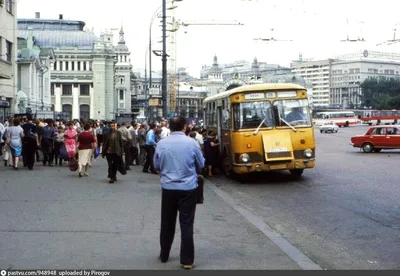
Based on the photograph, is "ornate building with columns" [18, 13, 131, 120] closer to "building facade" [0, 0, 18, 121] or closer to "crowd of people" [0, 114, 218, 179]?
"building facade" [0, 0, 18, 121]

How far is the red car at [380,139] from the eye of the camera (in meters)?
33.8

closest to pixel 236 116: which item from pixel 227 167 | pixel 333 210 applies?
pixel 227 167

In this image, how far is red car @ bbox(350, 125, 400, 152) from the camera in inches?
1331

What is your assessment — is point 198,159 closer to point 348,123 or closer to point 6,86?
point 6,86

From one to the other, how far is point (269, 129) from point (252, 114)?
736 mm

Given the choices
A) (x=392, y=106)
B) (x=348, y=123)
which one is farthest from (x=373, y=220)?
(x=392, y=106)

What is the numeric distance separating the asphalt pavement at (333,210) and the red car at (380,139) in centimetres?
1104

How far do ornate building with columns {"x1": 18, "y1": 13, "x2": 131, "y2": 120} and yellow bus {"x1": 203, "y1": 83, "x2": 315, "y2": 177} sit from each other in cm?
10305

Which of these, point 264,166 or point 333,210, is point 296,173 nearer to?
point 264,166

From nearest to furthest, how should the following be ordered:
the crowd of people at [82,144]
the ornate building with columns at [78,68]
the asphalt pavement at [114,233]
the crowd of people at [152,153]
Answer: the crowd of people at [152,153]
the asphalt pavement at [114,233]
the crowd of people at [82,144]
the ornate building with columns at [78,68]

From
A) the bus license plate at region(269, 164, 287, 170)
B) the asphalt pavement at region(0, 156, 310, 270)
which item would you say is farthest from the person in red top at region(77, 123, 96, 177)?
the bus license plate at region(269, 164, 287, 170)

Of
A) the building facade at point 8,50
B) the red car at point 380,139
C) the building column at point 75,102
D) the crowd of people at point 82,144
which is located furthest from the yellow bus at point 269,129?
the building column at point 75,102

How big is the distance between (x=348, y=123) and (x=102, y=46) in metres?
47.8

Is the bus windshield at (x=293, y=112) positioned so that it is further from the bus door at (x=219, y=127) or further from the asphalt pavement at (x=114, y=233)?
the asphalt pavement at (x=114, y=233)
